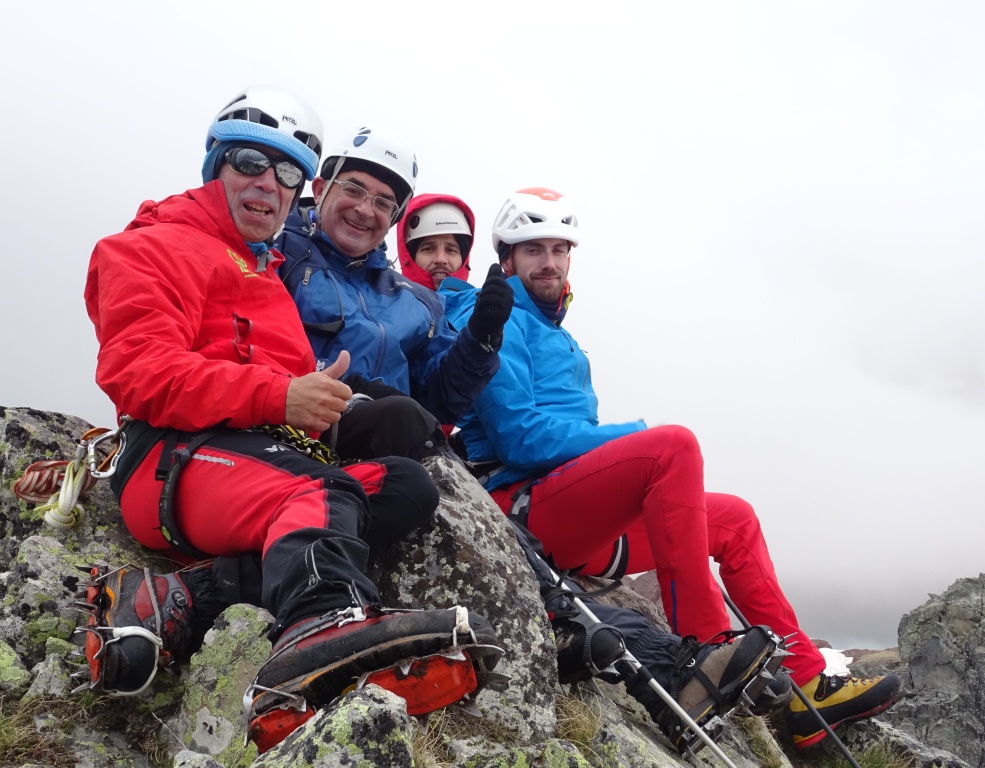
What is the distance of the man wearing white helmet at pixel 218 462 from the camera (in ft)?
13.7

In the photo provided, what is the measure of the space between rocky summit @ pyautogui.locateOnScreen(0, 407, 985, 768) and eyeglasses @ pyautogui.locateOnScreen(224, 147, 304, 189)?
2317mm

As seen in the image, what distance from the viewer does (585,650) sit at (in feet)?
19.8

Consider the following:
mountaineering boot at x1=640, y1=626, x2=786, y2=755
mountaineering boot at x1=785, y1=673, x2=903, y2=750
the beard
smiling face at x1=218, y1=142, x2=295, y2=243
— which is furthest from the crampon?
smiling face at x1=218, y1=142, x2=295, y2=243

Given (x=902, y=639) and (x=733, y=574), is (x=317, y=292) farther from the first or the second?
(x=902, y=639)

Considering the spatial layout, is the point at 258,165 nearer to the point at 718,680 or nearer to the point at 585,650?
the point at 585,650

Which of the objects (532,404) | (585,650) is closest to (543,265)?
(532,404)

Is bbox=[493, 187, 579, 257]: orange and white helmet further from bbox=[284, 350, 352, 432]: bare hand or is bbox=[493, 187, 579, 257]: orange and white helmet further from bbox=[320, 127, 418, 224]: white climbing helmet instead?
bbox=[284, 350, 352, 432]: bare hand

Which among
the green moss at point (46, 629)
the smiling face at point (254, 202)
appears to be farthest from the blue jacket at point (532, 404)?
the green moss at point (46, 629)

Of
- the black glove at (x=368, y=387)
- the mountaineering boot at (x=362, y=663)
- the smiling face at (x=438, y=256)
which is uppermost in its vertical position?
the smiling face at (x=438, y=256)

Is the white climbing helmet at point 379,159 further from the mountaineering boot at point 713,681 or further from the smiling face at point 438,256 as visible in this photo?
the mountaineering boot at point 713,681

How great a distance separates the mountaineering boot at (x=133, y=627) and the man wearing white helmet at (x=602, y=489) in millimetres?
3309

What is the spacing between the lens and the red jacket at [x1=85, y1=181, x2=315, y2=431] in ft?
16.0

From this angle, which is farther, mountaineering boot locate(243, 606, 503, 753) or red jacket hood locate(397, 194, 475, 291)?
red jacket hood locate(397, 194, 475, 291)

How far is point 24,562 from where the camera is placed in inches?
208
